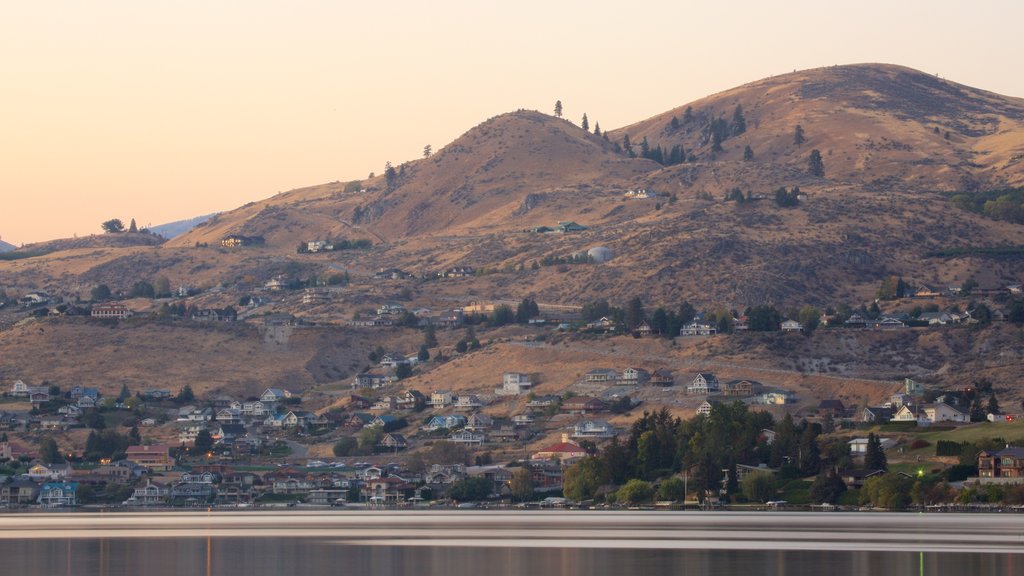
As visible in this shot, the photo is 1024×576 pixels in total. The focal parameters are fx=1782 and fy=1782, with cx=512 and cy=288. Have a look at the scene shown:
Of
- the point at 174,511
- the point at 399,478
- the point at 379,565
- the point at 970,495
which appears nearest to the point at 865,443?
the point at 970,495

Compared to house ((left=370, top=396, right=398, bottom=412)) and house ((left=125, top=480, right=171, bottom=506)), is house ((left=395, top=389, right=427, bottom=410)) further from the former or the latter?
house ((left=125, top=480, right=171, bottom=506))

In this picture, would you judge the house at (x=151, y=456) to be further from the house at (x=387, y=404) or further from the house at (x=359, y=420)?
the house at (x=387, y=404)

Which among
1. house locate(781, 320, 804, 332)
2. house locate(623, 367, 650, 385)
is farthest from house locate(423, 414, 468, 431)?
house locate(781, 320, 804, 332)

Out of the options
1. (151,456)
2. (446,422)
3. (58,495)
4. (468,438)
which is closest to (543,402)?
(446,422)

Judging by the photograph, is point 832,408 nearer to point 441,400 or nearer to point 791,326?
point 791,326

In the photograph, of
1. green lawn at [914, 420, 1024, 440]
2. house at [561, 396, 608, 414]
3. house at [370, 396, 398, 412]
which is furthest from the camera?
house at [370, 396, 398, 412]
